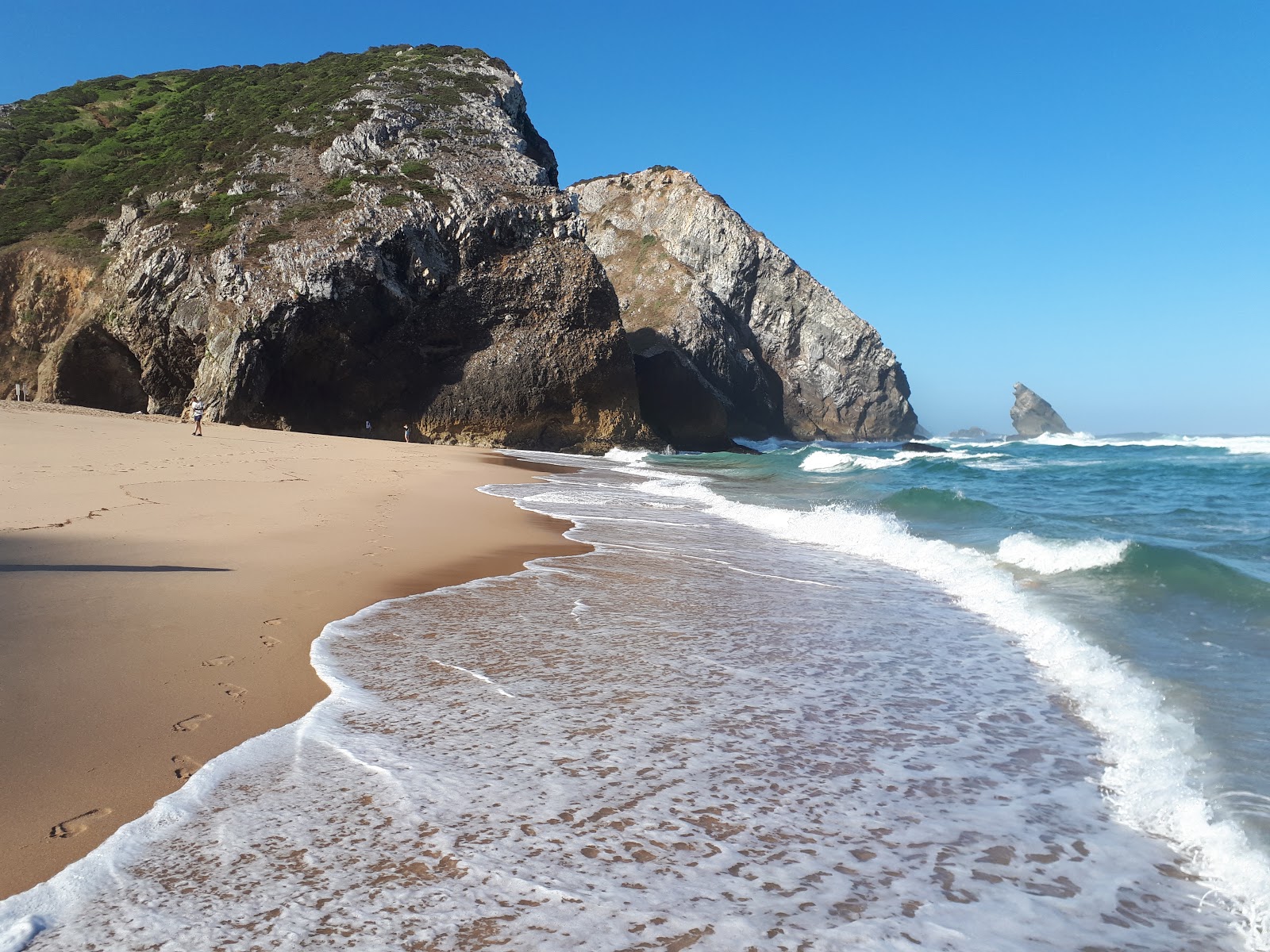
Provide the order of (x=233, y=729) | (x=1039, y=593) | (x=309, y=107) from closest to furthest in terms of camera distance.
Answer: (x=233, y=729), (x=1039, y=593), (x=309, y=107)

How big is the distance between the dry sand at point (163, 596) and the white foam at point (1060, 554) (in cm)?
469

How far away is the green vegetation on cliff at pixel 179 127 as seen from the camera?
1286 inches

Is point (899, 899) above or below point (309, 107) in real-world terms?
below

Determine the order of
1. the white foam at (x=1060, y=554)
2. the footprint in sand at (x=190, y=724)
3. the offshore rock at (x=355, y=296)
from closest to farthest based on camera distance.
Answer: the footprint in sand at (x=190, y=724)
the white foam at (x=1060, y=554)
the offshore rock at (x=355, y=296)

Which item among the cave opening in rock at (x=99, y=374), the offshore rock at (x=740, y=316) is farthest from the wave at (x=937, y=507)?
the offshore rock at (x=740, y=316)

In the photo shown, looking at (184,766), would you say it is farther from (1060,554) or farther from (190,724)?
(1060,554)

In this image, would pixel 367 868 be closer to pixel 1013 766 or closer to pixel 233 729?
pixel 233 729

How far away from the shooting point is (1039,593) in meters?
6.86

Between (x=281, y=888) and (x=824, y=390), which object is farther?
(x=824, y=390)

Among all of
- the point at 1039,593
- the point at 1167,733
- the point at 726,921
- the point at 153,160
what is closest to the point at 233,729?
the point at 726,921

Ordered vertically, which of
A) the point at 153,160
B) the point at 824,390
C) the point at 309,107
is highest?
the point at 309,107

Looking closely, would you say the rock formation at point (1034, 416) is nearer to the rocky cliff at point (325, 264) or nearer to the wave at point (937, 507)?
the rocky cliff at point (325, 264)

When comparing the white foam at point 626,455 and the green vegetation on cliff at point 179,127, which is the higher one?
the green vegetation on cliff at point 179,127

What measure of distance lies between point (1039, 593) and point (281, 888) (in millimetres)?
6531
